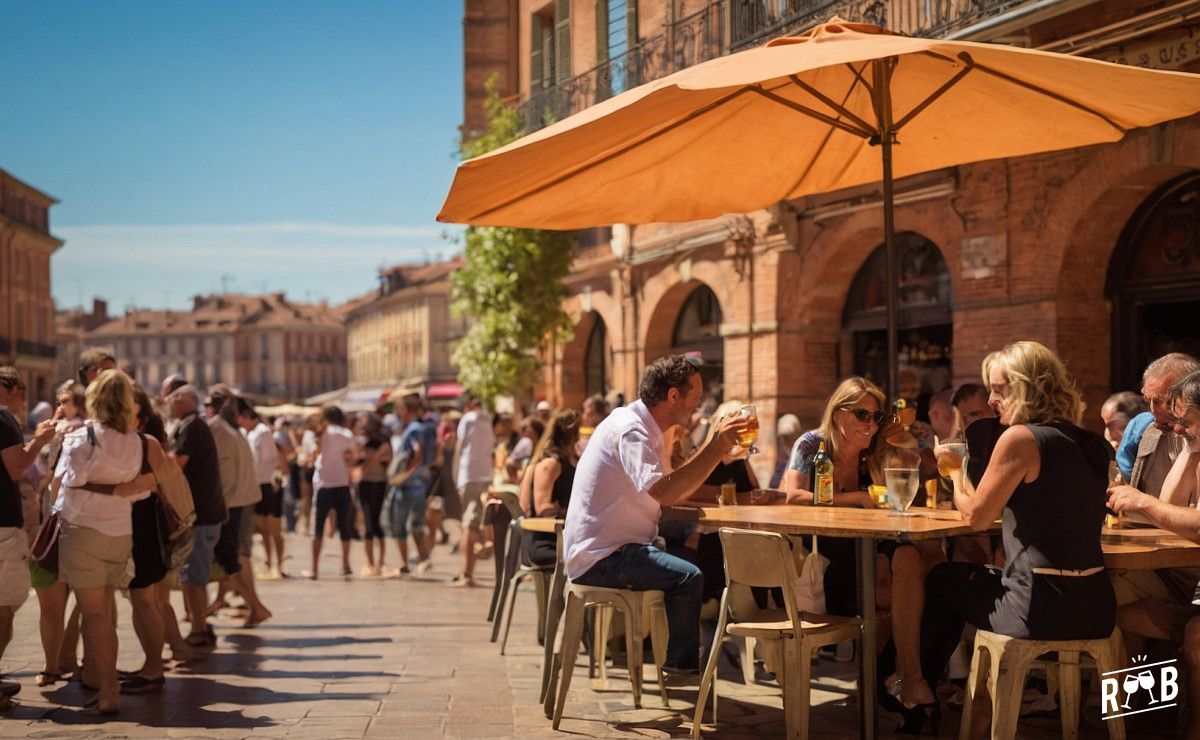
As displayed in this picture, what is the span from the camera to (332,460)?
14.3 meters

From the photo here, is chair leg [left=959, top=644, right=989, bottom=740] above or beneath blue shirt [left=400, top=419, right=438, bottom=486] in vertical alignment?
beneath

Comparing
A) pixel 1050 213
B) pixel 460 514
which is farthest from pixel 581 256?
pixel 1050 213

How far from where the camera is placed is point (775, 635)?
5980 mm

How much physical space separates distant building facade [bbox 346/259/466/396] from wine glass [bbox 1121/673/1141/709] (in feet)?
232

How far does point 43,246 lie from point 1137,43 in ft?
260

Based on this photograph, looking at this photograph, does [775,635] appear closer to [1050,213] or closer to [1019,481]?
[1019,481]

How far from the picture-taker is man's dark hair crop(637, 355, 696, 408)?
650 cm

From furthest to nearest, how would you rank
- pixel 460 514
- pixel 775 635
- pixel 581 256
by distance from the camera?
pixel 581 256, pixel 460 514, pixel 775 635

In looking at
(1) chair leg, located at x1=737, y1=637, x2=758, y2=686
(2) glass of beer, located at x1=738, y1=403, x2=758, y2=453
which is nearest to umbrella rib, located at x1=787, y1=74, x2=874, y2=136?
(2) glass of beer, located at x1=738, y1=403, x2=758, y2=453

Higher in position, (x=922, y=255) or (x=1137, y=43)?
(x=1137, y=43)

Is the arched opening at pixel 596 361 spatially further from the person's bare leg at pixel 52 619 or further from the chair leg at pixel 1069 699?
the chair leg at pixel 1069 699

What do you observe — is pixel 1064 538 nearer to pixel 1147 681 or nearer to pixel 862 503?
pixel 1147 681

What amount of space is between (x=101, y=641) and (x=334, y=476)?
696 cm

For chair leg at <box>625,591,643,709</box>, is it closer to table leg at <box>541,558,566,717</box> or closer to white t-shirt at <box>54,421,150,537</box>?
table leg at <box>541,558,566,717</box>
